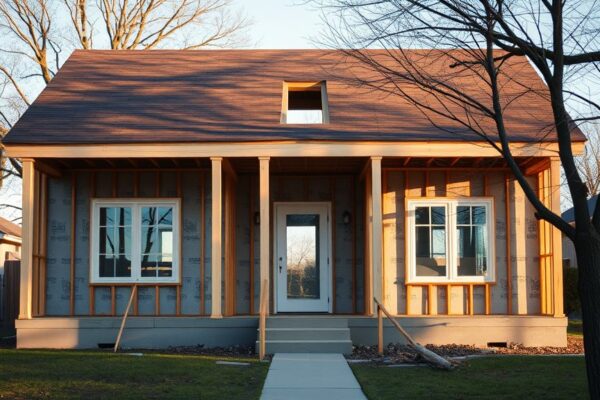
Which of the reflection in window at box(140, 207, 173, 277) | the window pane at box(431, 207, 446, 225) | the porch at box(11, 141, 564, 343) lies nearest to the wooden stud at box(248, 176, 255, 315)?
the porch at box(11, 141, 564, 343)

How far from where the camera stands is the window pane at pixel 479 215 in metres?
15.5

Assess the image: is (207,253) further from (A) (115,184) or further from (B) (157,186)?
(A) (115,184)

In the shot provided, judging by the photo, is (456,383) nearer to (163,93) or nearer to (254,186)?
(254,186)

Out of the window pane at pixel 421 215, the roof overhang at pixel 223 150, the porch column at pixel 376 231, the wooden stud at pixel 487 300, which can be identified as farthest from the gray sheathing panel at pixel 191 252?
the wooden stud at pixel 487 300

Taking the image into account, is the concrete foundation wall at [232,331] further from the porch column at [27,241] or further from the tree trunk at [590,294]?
the tree trunk at [590,294]

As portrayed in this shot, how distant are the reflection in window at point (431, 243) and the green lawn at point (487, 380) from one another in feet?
11.2

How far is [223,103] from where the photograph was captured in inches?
611

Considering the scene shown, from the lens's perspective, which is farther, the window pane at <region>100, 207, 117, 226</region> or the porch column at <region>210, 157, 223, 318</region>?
the window pane at <region>100, 207, 117, 226</region>

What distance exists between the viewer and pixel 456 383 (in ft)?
32.4

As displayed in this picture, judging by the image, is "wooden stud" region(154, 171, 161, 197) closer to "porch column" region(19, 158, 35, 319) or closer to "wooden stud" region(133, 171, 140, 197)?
"wooden stud" region(133, 171, 140, 197)

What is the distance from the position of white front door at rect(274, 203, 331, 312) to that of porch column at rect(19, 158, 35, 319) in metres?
4.73

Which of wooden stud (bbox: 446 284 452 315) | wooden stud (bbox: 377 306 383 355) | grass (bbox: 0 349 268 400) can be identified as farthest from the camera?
wooden stud (bbox: 446 284 452 315)

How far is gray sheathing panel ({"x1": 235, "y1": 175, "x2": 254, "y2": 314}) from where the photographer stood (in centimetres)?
1622

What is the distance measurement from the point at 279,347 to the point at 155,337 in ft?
7.73
